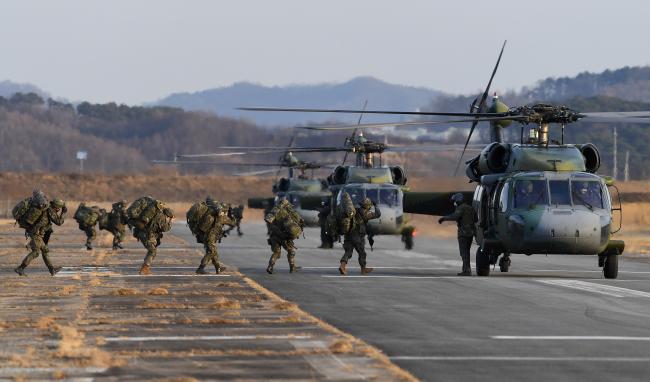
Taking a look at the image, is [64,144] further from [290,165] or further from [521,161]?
[521,161]

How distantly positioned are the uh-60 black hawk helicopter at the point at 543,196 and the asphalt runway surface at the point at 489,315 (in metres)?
0.68

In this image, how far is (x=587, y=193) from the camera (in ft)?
82.1

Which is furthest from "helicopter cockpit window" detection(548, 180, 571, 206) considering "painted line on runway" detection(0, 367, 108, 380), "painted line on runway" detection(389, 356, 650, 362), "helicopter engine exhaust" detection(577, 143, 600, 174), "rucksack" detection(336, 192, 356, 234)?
"painted line on runway" detection(0, 367, 108, 380)

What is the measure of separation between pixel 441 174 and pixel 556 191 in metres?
71.2

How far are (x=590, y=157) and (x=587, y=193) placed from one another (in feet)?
7.31

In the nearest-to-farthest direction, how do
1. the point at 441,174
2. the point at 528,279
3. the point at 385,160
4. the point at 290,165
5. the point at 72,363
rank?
the point at 72,363, the point at 528,279, the point at 290,165, the point at 441,174, the point at 385,160

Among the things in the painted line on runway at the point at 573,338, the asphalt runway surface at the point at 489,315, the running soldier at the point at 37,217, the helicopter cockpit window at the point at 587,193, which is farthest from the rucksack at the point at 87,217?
the painted line on runway at the point at 573,338

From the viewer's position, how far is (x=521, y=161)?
26000 millimetres

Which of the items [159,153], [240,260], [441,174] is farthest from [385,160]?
[240,260]

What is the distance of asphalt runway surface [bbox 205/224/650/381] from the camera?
1203 centimetres

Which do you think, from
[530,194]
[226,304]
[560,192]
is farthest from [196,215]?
[226,304]

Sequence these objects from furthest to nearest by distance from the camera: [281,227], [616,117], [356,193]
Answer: [356,193]
[281,227]
[616,117]

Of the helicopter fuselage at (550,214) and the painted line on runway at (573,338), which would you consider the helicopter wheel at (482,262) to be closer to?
the helicopter fuselage at (550,214)

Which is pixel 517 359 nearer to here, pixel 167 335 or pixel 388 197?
pixel 167 335
